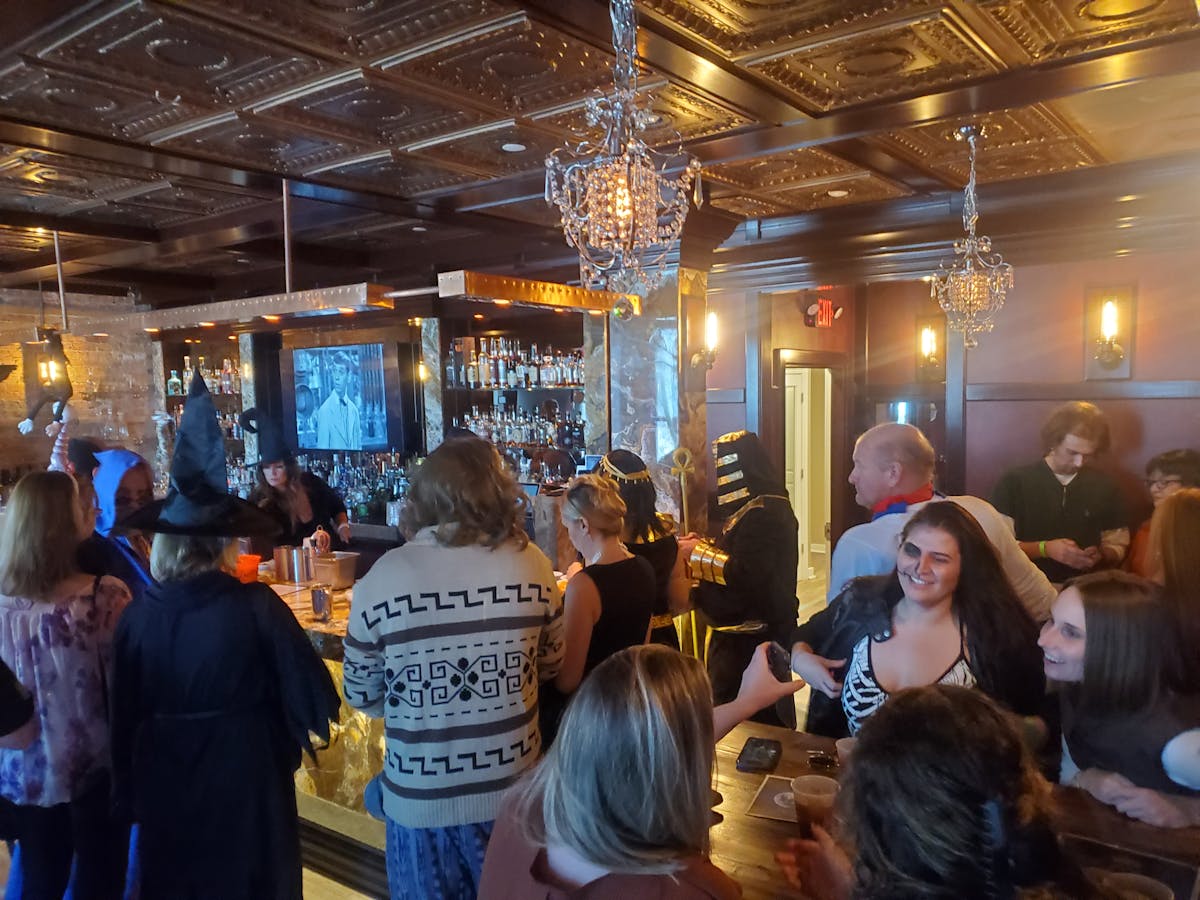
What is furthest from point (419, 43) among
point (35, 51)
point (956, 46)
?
point (956, 46)

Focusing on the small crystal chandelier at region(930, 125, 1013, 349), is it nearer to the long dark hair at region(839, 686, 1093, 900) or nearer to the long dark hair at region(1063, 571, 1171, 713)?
the long dark hair at region(1063, 571, 1171, 713)

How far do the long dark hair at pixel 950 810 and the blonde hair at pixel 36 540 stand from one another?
2.26m

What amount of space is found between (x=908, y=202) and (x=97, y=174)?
170 inches

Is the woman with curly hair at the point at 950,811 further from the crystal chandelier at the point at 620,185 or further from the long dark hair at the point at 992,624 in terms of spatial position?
the crystal chandelier at the point at 620,185

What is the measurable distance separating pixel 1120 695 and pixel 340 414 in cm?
596

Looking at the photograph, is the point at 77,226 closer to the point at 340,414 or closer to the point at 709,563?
the point at 340,414

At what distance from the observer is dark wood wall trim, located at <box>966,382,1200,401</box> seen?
4934 mm

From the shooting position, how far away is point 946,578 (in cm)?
201

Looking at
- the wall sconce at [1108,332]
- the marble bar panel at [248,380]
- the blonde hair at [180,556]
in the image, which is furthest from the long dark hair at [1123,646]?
the marble bar panel at [248,380]

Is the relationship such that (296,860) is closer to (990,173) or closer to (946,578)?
(946,578)

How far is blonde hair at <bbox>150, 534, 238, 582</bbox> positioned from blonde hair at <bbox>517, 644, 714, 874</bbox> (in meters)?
1.29

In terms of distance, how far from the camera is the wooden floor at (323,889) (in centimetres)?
303

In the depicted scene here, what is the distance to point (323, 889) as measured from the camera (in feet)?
→ 10.1

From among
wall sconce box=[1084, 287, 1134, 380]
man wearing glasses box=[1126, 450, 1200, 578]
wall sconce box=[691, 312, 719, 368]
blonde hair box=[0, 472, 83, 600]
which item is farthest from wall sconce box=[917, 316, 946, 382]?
blonde hair box=[0, 472, 83, 600]
